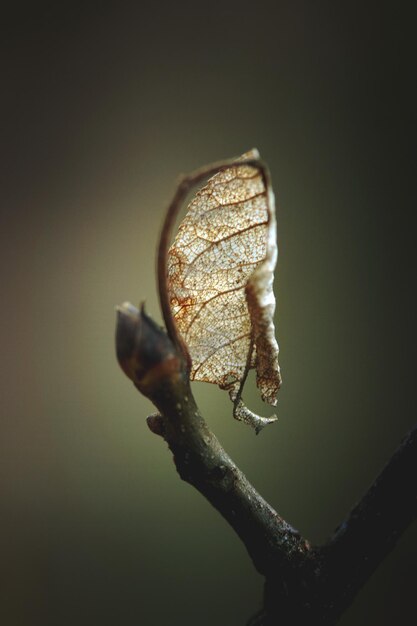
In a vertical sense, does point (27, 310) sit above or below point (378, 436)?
above

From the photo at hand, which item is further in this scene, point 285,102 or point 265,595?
point 285,102

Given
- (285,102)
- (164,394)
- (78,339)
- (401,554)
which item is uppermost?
(285,102)

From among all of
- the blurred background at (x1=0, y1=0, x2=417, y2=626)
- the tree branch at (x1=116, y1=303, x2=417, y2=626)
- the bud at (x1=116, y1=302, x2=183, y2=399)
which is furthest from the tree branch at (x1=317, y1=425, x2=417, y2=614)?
the blurred background at (x1=0, y1=0, x2=417, y2=626)

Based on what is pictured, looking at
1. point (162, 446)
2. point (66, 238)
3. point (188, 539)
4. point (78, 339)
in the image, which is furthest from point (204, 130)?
point (188, 539)

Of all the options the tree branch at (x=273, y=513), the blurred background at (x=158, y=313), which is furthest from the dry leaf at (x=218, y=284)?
the blurred background at (x=158, y=313)

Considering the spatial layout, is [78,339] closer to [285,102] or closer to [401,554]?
[285,102]

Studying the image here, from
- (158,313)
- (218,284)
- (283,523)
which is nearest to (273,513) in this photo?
(283,523)
